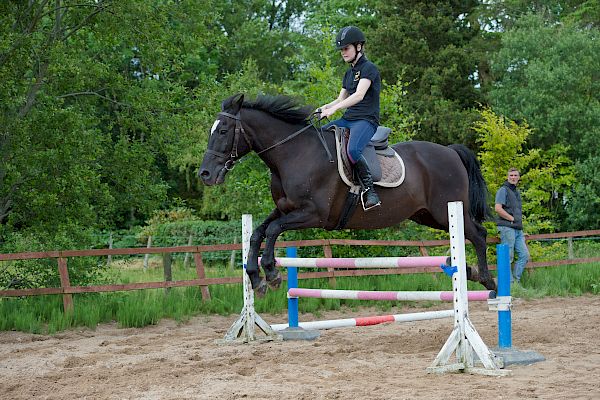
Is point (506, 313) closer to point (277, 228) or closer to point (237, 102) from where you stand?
point (277, 228)

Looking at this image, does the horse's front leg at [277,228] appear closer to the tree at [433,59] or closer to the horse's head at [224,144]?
the horse's head at [224,144]

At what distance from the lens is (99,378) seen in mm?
6293

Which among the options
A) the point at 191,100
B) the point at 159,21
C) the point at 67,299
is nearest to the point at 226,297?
the point at 67,299

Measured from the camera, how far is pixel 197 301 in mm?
11188

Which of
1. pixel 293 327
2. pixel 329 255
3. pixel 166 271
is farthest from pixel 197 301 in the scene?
pixel 293 327

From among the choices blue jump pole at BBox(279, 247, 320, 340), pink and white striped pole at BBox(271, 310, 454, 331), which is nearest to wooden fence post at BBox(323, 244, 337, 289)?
blue jump pole at BBox(279, 247, 320, 340)

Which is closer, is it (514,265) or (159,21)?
(159,21)

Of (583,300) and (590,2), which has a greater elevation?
(590,2)

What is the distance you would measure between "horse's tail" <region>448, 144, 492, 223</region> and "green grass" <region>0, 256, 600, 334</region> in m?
3.70

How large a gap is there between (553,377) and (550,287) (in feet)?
25.5

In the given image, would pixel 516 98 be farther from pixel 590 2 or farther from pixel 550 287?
pixel 550 287

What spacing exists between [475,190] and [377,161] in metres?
1.56

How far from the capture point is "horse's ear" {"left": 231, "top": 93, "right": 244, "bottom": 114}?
7.38 m

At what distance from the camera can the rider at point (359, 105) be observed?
7.16 meters
